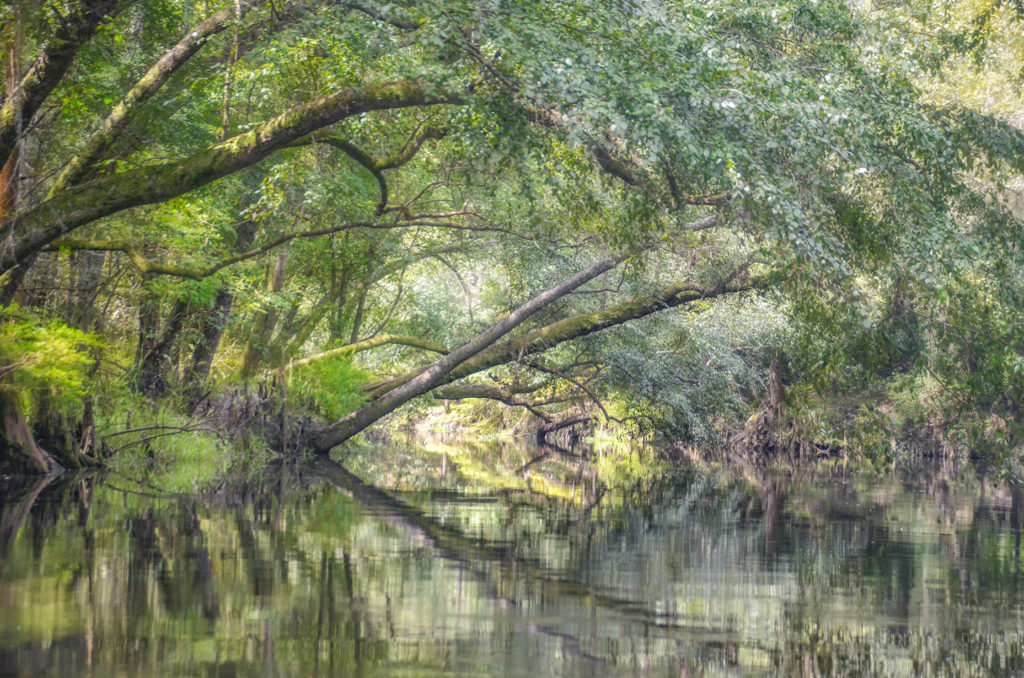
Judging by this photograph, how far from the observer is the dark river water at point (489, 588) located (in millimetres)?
4184

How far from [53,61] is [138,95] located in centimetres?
116

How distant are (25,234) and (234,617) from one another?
234 inches

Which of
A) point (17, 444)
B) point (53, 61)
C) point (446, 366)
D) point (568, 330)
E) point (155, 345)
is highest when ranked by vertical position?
point (53, 61)

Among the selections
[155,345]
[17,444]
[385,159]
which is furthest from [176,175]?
[155,345]

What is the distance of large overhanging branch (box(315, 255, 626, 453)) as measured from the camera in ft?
56.5

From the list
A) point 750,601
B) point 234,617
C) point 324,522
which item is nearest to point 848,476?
point 324,522

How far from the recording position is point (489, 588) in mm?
5809

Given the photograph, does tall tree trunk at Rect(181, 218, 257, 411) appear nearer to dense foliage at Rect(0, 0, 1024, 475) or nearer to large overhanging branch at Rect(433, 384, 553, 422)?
dense foliage at Rect(0, 0, 1024, 475)

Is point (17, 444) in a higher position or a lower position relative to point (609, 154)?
lower

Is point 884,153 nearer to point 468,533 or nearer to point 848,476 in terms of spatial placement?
point 468,533

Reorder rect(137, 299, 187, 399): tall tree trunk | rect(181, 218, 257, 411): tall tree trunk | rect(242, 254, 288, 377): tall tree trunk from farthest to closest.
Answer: rect(242, 254, 288, 377): tall tree trunk < rect(181, 218, 257, 411): tall tree trunk < rect(137, 299, 187, 399): tall tree trunk

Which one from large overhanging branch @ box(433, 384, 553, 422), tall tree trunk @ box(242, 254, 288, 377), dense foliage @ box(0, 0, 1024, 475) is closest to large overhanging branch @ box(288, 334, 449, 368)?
dense foliage @ box(0, 0, 1024, 475)

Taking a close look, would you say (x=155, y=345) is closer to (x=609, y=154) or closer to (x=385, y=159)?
(x=385, y=159)

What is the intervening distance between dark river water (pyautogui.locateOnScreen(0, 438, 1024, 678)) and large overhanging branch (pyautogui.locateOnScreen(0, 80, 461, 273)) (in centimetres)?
→ 258
